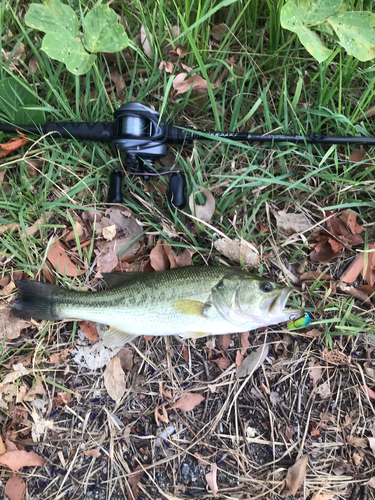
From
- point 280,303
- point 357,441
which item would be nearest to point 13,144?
point 280,303

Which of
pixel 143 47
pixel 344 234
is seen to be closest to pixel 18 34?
pixel 143 47

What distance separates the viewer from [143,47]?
309 cm

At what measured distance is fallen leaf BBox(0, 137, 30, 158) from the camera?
302cm

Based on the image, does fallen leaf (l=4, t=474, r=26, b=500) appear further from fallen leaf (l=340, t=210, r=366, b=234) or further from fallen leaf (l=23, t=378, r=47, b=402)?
fallen leaf (l=340, t=210, r=366, b=234)

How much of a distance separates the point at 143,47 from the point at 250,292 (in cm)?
244

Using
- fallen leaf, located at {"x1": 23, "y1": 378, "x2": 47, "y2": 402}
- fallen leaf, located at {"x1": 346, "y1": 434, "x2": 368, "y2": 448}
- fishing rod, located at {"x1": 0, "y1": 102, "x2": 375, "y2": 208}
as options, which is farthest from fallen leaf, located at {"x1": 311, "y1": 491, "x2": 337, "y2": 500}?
fishing rod, located at {"x1": 0, "y1": 102, "x2": 375, "y2": 208}

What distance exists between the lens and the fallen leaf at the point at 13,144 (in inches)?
119

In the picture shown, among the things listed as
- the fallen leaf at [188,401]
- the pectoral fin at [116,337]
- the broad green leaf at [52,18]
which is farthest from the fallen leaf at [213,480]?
the broad green leaf at [52,18]

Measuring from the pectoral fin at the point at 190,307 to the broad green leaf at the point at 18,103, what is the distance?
7.03ft

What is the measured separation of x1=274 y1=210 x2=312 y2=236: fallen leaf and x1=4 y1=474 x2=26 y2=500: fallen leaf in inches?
128

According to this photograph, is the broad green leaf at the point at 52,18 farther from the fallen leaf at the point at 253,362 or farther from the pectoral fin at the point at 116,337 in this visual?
the fallen leaf at the point at 253,362

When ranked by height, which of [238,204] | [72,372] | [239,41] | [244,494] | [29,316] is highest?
Result: [239,41]

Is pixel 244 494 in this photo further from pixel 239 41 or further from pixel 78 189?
pixel 239 41

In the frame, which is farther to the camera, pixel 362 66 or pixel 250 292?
pixel 362 66
